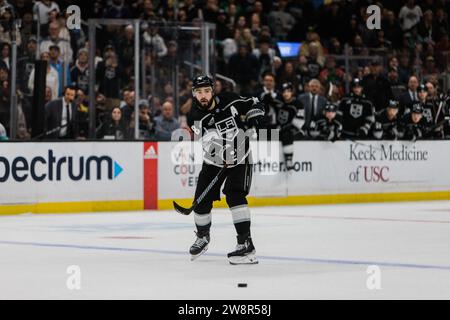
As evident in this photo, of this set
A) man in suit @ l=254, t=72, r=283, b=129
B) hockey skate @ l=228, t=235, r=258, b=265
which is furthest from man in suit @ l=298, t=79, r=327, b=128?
hockey skate @ l=228, t=235, r=258, b=265

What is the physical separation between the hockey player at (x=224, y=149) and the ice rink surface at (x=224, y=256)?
404 millimetres

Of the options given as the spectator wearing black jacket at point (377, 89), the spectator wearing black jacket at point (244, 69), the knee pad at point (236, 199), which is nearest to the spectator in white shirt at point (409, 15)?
the spectator wearing black jacket at point (377, 89)

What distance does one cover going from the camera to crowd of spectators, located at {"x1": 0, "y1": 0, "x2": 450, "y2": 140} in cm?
1781

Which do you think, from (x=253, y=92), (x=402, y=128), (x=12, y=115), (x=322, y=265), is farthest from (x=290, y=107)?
(x=322, y=265)

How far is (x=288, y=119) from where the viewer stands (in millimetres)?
19484

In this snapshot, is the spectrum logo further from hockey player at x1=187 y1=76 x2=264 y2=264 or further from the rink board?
hockey player at x1=187 y1=76 x2=264 y2=264

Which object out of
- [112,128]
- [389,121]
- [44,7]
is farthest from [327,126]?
[44,7]

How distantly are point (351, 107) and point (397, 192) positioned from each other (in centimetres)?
180

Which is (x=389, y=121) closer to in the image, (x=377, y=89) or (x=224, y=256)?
(x=377, y=89)

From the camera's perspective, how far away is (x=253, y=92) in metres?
20.2

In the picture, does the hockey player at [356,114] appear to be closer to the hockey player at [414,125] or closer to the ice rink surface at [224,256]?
the hockey player at [414,125]

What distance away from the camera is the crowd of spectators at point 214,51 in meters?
17.8

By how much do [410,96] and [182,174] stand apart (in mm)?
5472

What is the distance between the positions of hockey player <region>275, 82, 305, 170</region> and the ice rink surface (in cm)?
226
